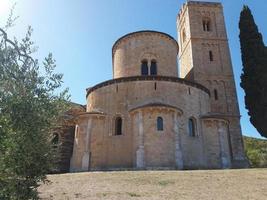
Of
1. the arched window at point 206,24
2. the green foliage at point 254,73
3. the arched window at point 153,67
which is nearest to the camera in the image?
the green foliage at point 254,73

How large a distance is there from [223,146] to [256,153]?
20147mm

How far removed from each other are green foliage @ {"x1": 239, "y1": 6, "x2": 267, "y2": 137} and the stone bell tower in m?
3.14

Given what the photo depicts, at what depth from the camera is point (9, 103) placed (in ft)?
19.1

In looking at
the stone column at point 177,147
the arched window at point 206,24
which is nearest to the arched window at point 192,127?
the stone column at point 177,147

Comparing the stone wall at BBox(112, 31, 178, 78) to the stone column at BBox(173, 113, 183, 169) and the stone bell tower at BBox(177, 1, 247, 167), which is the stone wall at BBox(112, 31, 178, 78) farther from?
the stone column at BBox(173, 113, 183, 169)

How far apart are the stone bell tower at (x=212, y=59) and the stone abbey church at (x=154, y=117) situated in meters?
0.11

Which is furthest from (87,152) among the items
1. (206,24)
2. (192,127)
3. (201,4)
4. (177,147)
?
(201,4)

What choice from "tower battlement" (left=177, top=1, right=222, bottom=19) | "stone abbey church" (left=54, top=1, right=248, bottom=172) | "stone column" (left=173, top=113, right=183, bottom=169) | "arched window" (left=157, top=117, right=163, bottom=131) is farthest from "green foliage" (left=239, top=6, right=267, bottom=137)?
"arched window" (left=157, top=117, right=163, bottom=131)

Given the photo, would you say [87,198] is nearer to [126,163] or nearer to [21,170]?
[21,170]

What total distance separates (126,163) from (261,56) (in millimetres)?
15391

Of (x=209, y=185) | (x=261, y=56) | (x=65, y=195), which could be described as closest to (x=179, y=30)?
(x=261, y=56)

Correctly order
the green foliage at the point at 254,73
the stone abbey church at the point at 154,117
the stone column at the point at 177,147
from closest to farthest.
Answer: the stone column at the point at 177,147 < the stone abbey church at the point at 154,117 < the green foliage at the point at 254,73

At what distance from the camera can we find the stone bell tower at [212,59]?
28172 millimetres

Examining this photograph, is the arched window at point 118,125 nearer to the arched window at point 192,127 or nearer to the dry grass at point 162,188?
the arched window at point 192,127
